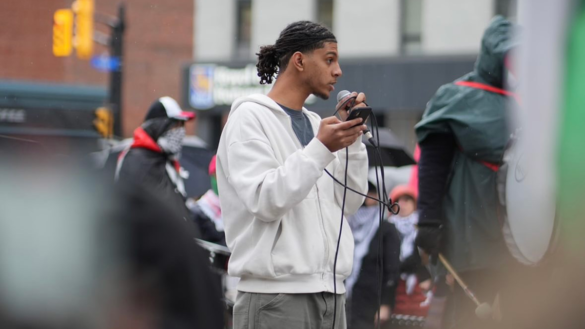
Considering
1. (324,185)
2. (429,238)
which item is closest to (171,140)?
(429,238)

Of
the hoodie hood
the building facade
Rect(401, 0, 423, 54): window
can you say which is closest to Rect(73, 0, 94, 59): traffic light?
the building facade

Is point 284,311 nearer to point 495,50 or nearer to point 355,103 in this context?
point 355,103

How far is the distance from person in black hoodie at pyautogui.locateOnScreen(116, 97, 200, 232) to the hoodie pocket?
9.42 feet

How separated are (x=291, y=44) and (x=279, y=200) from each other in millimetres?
657

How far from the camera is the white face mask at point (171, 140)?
21.5ft

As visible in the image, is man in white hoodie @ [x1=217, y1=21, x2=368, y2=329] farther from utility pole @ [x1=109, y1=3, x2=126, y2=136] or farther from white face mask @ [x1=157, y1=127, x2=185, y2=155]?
utility pole @ [x1=109, y1=3, x2=126, y2=136]

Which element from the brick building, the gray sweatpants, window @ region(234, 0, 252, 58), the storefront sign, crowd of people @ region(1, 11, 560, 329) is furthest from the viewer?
the brick building

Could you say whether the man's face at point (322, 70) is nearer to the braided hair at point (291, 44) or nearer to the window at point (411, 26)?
the braided hair at point (291, 44)

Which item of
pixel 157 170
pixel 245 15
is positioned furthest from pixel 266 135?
pixel 245 15

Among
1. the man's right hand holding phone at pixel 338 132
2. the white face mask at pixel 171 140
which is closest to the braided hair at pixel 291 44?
the man's right hand holding phone at pixel 338 132

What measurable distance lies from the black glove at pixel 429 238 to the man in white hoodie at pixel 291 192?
3.40 feet

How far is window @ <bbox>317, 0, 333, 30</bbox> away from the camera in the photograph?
2714 centimetres

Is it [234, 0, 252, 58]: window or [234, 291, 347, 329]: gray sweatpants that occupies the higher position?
[234, 0, 252, 58]: window

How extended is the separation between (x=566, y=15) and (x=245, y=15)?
82.5 feet
